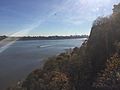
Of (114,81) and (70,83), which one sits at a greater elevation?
(114,81)

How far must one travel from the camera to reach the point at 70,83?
1343 centimetres

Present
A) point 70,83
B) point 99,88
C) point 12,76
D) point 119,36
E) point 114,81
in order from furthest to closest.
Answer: point 12,76 → point 119,36 → point 70,83 → point 99,88 → point 114,81

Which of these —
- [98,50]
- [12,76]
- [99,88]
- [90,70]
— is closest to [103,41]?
[98,50]

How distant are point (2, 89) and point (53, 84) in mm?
17147

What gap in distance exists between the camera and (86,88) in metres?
11.8

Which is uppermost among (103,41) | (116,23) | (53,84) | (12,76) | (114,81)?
(116,23)

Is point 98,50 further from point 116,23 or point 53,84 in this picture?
point 53,84

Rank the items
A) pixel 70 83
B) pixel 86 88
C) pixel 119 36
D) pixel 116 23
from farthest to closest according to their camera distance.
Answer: pixel 116 23, pixel 119 36, pixel 70 83, pixel 86 88

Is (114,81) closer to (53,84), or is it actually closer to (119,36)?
(53,84)

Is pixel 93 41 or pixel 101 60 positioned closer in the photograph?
pixel 101 60

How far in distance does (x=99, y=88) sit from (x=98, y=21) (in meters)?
11.4

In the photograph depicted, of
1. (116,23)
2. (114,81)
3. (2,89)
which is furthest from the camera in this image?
(2,89)

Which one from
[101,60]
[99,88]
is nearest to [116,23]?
[101,60]

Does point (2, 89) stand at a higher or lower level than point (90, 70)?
lower
